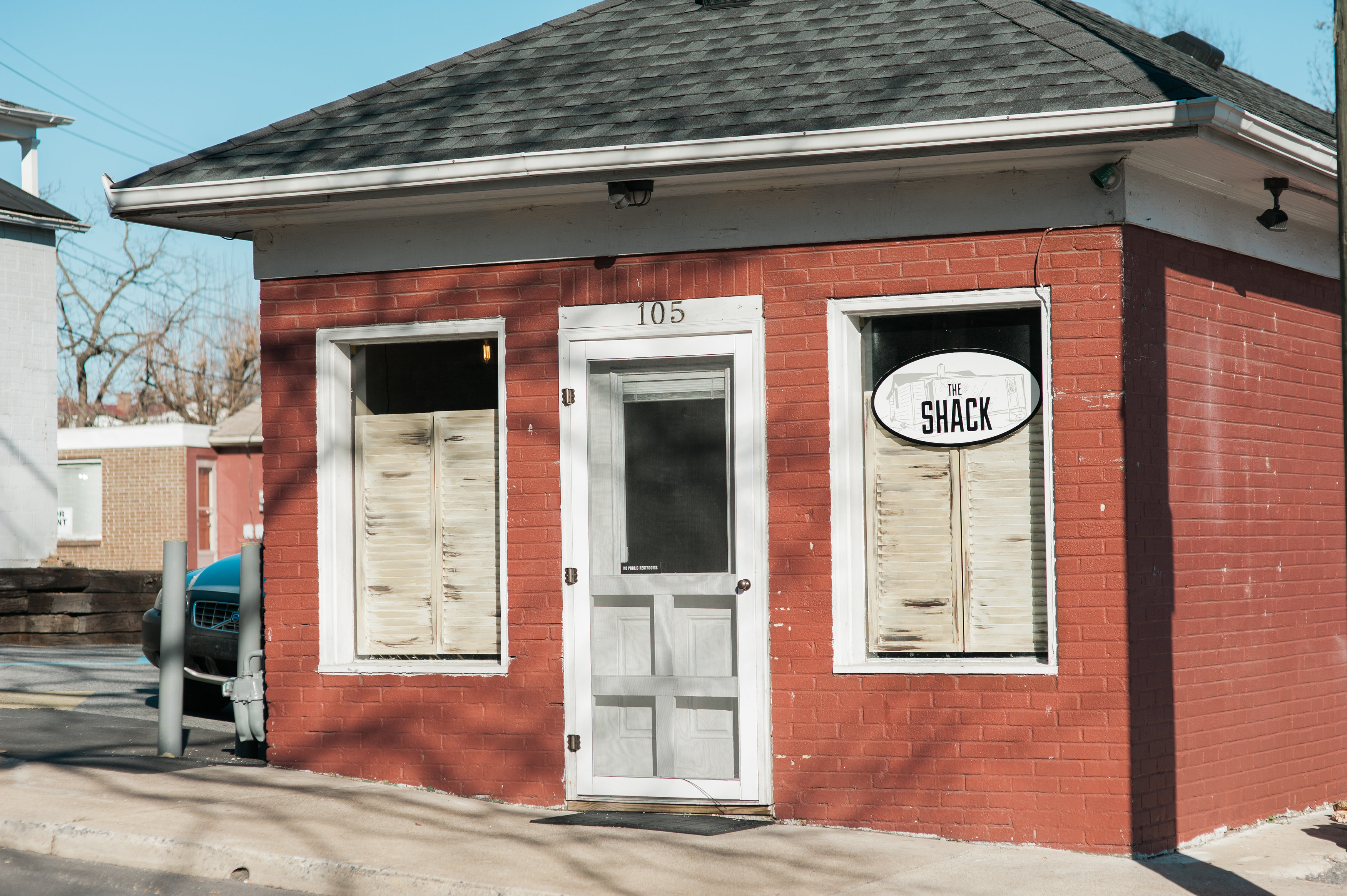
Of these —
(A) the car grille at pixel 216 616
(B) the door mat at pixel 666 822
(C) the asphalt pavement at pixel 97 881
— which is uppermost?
(A) the car grille at pixel 216 616

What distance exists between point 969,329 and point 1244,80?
15.4ft

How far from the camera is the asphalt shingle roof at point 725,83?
20.8ft

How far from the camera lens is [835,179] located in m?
6.57

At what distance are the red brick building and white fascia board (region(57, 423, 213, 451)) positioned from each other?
90.6 ft

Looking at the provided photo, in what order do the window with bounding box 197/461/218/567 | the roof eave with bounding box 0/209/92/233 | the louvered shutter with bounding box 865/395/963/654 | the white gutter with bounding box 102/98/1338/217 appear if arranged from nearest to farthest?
the white gutter with bounding box 102/98/1338/217
the louvered shutter with bounding box 865/395/963/654
the roof eave with bounding box 0/209/92/233
the window with bounding box 197/461/218/567

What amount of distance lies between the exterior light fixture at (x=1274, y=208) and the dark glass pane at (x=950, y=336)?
4.95ft

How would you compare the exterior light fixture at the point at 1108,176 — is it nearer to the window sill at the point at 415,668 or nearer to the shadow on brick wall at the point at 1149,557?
the shadow on brick wall at the point at 1149,557

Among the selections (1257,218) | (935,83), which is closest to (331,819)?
(935,83)

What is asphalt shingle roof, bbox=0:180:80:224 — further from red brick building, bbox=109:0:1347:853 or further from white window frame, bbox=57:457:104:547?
red brick building, bbox=109:0:1347:853

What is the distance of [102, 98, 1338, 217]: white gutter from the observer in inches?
227

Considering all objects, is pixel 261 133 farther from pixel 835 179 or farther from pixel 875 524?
pixel 875 524

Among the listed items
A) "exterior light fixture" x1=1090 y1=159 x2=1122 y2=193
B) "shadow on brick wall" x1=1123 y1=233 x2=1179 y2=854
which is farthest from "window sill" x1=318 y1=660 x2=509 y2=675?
"exterior light fixture" x1=1090 y1=159 x2=1122 y2=193

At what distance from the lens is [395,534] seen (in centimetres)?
744

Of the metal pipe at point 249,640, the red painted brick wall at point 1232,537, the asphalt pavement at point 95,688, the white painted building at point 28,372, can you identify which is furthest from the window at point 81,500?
the red painted brick wall at point 1232,537
